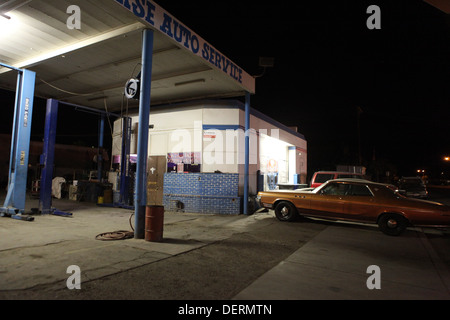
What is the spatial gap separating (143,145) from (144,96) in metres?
1.24

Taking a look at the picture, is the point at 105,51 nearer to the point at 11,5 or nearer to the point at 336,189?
the point at 11,5

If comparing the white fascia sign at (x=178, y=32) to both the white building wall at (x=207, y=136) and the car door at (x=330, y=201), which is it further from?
the car door at (x=330, y=201)

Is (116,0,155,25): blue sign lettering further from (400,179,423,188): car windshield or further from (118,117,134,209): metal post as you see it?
(400,179,423,188): car windshield

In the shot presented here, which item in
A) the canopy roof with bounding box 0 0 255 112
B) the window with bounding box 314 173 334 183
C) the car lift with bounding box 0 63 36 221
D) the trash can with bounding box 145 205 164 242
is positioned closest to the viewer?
the trash can with bounding box 145 205 164 242

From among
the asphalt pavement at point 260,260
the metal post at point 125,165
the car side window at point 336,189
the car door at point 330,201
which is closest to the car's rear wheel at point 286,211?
the car door at point 330,201

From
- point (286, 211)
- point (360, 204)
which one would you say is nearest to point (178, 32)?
point (286, 211)

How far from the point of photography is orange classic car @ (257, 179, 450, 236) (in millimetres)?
7352

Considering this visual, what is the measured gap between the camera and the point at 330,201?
28.2ft

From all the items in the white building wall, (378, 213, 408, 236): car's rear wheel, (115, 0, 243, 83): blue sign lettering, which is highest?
(115, 0, 243, 83): blue sign lettering

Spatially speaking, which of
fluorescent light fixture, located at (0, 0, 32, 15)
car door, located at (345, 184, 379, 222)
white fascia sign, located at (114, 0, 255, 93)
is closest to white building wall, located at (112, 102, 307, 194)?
white fascia sign, located at (114, 0, 255, 93)

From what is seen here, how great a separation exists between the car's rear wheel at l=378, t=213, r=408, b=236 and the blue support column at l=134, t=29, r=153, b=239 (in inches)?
265

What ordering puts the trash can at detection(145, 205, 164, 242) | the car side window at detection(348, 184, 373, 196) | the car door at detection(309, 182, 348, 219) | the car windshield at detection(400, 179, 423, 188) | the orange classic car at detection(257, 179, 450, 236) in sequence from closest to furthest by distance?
1. the trash can at detection(145, 205, 164, 242)
2. the orange classic car at detection(257, 179, 450, 236)
3. the car side window at detection(348, 184, 373, 196)
4. the car door at detection(309, 182, 348, 219)
5. the car windshield at detection(400, 179, 423, 188)
